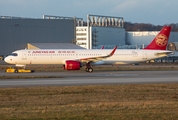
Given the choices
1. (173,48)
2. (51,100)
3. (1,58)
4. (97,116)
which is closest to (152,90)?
(51,100)

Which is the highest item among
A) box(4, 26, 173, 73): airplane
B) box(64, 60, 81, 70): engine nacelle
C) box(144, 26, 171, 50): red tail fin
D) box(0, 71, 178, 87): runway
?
box(144, 26, 171, 50): red tail fin

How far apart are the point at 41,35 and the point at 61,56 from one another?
33.8 m

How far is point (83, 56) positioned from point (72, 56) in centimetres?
135

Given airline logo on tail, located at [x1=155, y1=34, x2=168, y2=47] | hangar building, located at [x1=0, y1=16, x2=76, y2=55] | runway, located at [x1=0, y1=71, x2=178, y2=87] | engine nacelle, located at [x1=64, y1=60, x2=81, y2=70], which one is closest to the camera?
runway, located at [x1=0, y1=71, x2=178, y2=87]

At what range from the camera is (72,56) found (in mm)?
50000

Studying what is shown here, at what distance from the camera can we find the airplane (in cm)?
4872

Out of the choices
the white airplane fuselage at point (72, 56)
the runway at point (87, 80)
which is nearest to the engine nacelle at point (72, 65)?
the white airplane fuselage at point (72, 56)

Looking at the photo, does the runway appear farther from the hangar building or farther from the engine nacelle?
the hangar building

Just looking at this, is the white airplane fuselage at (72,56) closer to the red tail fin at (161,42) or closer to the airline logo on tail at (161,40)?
the red tail fin at (161,42)

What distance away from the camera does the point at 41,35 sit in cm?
8244

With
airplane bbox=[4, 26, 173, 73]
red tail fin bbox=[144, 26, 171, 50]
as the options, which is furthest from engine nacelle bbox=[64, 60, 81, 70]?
red tail fin bbox=[144, 26, 171, 50]

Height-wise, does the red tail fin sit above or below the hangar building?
below

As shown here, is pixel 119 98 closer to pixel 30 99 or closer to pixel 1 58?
pixel 30 99

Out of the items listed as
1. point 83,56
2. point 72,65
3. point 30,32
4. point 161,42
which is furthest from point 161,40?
point 30,32
